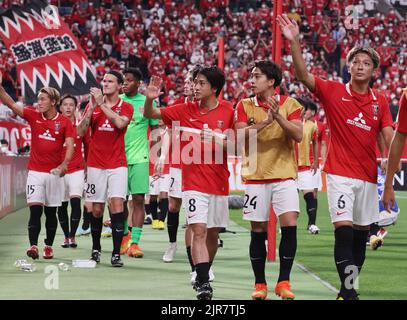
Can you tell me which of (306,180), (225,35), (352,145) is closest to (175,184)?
(352,145)

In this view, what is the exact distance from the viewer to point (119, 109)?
1104cm

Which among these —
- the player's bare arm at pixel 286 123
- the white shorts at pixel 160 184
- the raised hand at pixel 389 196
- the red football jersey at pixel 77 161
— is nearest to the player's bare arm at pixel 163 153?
the red football jersey at pixel 77 161

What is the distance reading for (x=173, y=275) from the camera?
1023cm

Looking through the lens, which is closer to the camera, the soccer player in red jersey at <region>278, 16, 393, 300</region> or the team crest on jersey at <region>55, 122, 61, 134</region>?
the soccer player in red jersey at <region>278, 16, 393, 300</region>

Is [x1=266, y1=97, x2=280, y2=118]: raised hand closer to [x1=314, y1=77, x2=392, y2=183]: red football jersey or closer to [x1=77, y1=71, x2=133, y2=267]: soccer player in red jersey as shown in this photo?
[x1=314, y1=77, x2=392, y2=183]: red football jersey

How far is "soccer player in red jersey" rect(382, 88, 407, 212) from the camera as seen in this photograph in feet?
22.5

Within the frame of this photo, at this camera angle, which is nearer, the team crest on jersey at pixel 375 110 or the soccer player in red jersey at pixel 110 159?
the team crest on jersey at pixel 375 110

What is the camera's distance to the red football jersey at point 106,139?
11008mm

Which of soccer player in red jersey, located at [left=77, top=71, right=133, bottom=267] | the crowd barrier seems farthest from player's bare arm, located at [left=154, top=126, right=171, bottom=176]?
the crowd barrier

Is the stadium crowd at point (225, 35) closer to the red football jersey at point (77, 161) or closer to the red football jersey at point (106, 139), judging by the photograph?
the red football jersey at point (77, 161)

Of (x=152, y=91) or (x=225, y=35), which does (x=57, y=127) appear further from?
(x=225, y=35)

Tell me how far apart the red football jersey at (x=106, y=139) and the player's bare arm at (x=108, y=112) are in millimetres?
159

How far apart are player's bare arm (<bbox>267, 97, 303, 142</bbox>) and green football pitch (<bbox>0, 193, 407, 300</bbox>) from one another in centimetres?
149

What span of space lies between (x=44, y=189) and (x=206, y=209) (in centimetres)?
369
